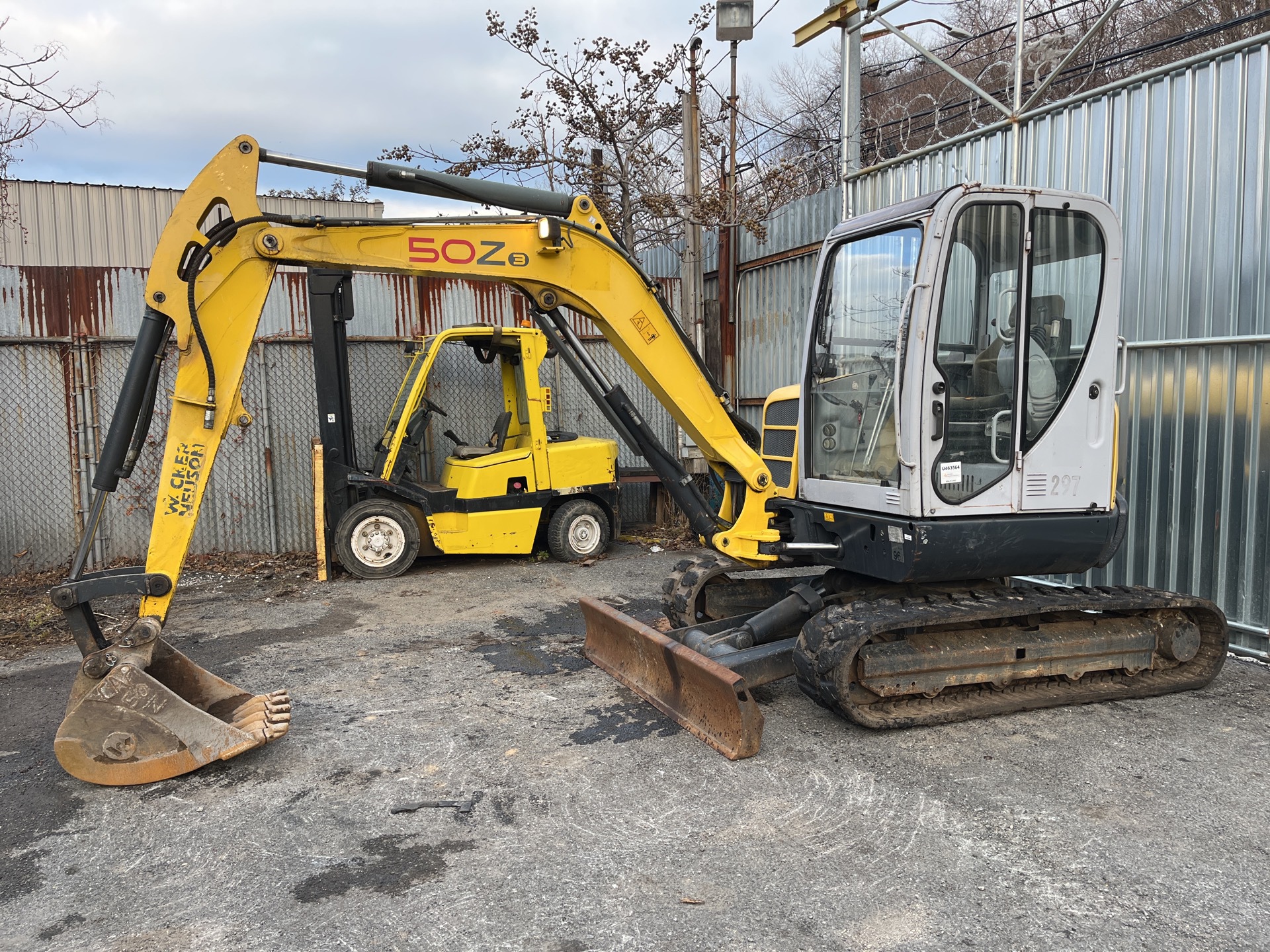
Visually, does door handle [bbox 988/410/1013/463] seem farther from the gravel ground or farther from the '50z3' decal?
the '50z3' decal

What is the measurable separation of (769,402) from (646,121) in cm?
667

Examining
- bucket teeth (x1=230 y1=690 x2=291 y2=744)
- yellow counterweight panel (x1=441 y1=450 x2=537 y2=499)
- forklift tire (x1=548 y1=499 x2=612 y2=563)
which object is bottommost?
bucket teeth (x1=230 y1=690 x2=291 y2=744)

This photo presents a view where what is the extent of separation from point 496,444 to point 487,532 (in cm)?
103

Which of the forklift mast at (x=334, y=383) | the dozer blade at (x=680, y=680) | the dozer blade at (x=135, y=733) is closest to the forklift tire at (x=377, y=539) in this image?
the forklift mast at (x=334, y=383)

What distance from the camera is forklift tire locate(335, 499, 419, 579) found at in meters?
9.07

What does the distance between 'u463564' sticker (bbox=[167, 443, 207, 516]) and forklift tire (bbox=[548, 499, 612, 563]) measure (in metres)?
5.51

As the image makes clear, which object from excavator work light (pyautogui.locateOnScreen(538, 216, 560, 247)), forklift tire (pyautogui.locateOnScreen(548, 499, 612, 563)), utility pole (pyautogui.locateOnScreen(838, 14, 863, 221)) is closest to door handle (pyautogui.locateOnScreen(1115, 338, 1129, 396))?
excavator work light (pyautogui.locateOnScreen(538, 216, 560, 247))

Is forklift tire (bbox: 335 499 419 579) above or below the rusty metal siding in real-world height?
below

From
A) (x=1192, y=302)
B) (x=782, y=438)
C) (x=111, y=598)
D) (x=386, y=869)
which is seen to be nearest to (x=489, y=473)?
(x=111, y=598)

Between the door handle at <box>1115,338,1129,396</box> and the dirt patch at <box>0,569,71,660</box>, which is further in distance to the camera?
the dirt patch at <box>0,569,71,660</box>

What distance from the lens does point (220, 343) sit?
4.69 meters

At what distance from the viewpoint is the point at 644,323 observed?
223 inches

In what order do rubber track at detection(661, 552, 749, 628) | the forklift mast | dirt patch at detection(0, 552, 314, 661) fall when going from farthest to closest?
the forklift mast → dirt patch at detection(0, 552, 314, 661) → rubber track at detection(661, 552, 749, 628)

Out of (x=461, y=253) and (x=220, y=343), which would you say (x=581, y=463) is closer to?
(x=461, y=253)
